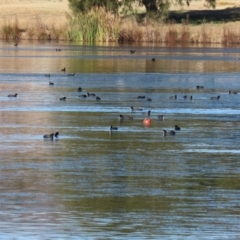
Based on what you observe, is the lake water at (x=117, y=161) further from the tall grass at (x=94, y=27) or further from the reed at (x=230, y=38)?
the reed at (x=230, y=38)

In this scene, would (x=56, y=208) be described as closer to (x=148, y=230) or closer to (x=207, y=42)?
(x=148, y=230)

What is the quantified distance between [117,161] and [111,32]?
36.1 m

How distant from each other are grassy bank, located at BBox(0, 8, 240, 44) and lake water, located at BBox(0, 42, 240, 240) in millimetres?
19921

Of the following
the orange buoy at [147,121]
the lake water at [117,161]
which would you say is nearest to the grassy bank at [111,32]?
the lake water at [117,161]

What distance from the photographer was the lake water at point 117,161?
10.1 metres

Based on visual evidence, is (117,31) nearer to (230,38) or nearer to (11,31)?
(230,38)

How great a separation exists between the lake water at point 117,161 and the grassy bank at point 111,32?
19.9 meters

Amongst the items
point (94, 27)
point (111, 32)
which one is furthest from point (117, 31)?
point (94, 27)

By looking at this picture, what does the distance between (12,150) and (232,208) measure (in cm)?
496

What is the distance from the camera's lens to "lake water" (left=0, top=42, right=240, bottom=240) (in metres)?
10.1

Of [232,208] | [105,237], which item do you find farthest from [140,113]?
[105,237]

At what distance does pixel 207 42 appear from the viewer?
167ft

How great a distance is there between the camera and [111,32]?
4969 centimetres

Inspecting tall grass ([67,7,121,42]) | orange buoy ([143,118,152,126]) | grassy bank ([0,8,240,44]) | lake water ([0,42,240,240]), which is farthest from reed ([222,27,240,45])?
orange buoy ([143,118,152,126])
